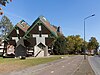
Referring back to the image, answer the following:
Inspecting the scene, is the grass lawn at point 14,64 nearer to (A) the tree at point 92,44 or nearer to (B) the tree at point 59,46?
(B) the tree at point 59,46

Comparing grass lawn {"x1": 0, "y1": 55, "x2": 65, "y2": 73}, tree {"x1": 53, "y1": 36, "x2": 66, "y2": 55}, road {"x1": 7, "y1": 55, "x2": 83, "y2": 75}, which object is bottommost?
road {"x1": 7, "y1": 55, "x2": 83, "y2": 75}

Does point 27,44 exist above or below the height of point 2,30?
below

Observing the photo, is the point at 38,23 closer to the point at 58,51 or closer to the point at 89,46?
the point at 58,51

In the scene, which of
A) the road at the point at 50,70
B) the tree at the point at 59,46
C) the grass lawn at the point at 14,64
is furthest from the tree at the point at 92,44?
the road at the point at 50,70

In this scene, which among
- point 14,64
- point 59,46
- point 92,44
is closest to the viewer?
point 14,64

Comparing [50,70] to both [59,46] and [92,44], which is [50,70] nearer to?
[59,46]

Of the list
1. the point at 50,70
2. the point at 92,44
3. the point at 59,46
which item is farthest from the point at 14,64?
the point at 92,44

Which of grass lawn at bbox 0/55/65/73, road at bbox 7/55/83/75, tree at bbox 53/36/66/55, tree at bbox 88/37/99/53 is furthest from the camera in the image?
tree at bbox 88/37/99/53

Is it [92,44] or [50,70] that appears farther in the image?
[92,44]

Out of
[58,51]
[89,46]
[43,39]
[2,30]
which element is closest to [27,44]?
[43,39]

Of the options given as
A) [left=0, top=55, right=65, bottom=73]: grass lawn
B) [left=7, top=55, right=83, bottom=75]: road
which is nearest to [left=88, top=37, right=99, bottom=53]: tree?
[left=0, top=55, right=65, bottom=73]: grass lawn

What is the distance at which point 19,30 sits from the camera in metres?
92.9

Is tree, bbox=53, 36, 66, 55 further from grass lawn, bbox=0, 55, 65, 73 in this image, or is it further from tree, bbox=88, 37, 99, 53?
grass lawn, bbox=0, 55, 65, 73

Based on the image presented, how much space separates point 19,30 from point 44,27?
11594mm
